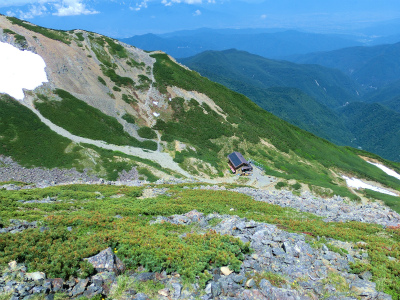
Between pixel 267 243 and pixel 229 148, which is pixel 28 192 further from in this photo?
pixel 229 148

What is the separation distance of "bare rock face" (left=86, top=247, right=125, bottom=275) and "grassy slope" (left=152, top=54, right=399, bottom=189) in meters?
59.2

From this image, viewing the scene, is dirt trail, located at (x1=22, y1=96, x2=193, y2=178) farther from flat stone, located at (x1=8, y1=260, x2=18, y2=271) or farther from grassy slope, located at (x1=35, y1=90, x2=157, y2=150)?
flat stone, located at (x1=8, y1=260, x2=18, y2=271)

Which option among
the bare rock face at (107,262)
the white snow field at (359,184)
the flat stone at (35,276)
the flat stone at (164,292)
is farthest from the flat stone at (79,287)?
the white snow field at (359,184)

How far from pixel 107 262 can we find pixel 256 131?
8104cm

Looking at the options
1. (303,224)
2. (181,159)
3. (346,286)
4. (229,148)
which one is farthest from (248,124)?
(346,286)

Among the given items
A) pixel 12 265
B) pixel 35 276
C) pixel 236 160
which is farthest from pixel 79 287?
pixel 236 160

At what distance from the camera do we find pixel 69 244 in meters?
13.2

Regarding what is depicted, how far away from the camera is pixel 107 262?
1201 centimetres

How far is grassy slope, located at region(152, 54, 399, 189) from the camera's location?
80250 mm

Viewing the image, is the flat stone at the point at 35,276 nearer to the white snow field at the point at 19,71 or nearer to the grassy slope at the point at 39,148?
the grassy slope at the point at 39,148

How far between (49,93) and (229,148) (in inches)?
2081

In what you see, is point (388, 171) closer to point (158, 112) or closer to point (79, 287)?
point (158, 112)

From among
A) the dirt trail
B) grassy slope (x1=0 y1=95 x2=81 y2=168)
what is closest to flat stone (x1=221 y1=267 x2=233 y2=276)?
the dirt trail

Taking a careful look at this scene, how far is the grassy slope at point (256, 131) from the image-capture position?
8025 cm
